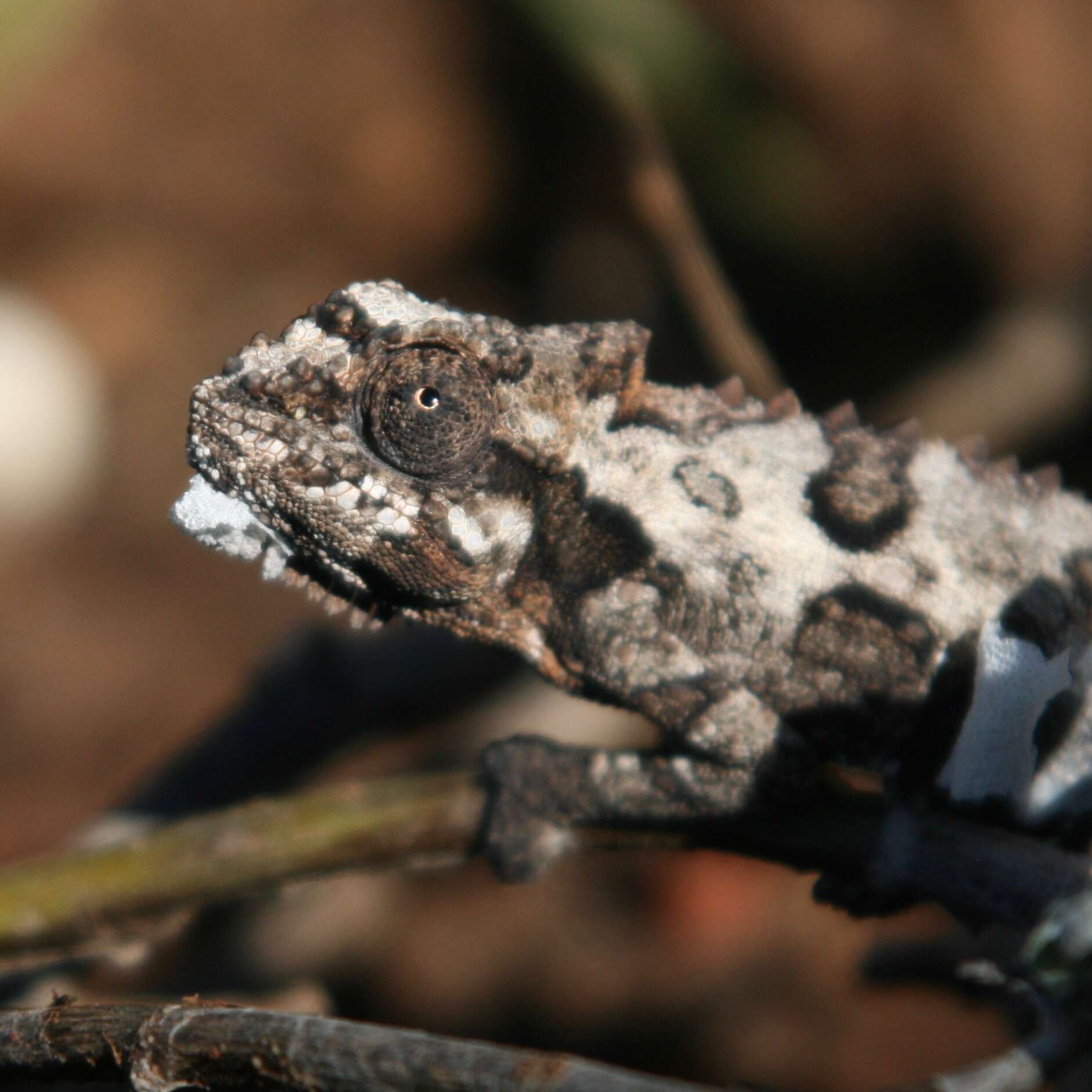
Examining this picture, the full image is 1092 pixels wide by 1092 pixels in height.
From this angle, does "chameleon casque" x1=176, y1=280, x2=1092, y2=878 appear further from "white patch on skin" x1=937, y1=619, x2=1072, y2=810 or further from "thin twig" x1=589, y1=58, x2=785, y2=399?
"thin twig" x1=589, y1=58, x2=785, y2=399

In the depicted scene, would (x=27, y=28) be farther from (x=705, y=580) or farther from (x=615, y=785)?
(x=615, y=785)

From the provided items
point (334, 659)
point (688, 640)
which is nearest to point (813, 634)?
point (688, 640)

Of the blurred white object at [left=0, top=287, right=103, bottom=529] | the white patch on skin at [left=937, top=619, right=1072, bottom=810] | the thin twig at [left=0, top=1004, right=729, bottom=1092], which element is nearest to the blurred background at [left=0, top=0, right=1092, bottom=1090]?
the blurred white object at [left=0, top=287, right=103, bottom=529]

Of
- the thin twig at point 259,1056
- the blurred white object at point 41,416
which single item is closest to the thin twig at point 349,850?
the thin twig at point 259,1056

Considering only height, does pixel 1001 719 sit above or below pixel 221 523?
below

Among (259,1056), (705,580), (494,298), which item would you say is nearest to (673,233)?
(705,580)

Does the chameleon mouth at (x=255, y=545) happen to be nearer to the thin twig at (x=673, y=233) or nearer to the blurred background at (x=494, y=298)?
the blurred background at (x=494, y=298)

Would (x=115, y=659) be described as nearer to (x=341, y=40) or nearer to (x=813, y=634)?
(x=341, y=40)
